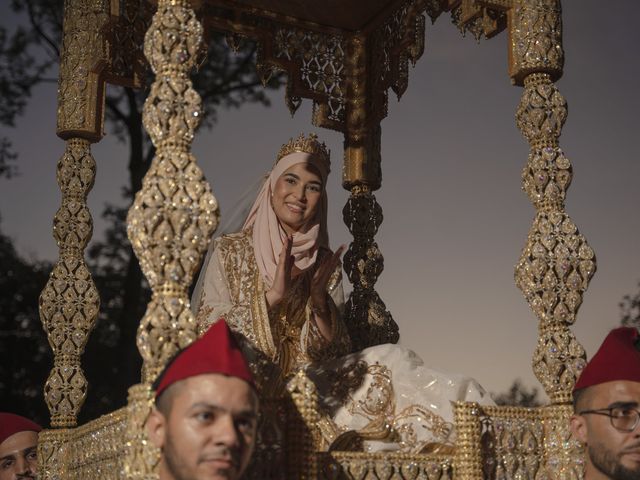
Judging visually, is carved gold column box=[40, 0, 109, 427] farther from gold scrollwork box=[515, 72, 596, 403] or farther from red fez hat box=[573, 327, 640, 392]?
red fez hat box=[573, 327, 640, 392]

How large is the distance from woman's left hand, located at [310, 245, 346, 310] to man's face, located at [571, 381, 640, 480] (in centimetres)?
191

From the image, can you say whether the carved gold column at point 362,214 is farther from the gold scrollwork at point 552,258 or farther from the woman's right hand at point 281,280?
the gold scrollwork at point 552,258

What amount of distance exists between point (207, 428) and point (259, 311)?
7.98 ft

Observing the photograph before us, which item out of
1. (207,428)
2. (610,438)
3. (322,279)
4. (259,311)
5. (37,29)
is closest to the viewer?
(207,428)

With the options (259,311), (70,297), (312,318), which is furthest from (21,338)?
(259,311)

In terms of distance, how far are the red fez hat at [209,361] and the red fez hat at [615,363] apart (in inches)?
76.0

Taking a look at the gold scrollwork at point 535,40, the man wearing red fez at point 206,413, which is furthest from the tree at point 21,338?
the man wearing red fez at point 206,413

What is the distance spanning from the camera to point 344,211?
26.5 ft

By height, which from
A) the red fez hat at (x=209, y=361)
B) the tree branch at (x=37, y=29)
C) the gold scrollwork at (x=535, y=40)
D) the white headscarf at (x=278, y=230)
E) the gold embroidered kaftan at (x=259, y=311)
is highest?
the tree branch at (x=37, y=29)

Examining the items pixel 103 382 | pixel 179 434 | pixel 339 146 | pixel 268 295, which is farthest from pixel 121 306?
pixel 179 434

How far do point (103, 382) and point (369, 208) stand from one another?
7.18 meters

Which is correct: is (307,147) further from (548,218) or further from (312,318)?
(548,218)

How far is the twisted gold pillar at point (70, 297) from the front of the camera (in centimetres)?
642

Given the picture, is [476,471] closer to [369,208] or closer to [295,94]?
Result: [369,208]
